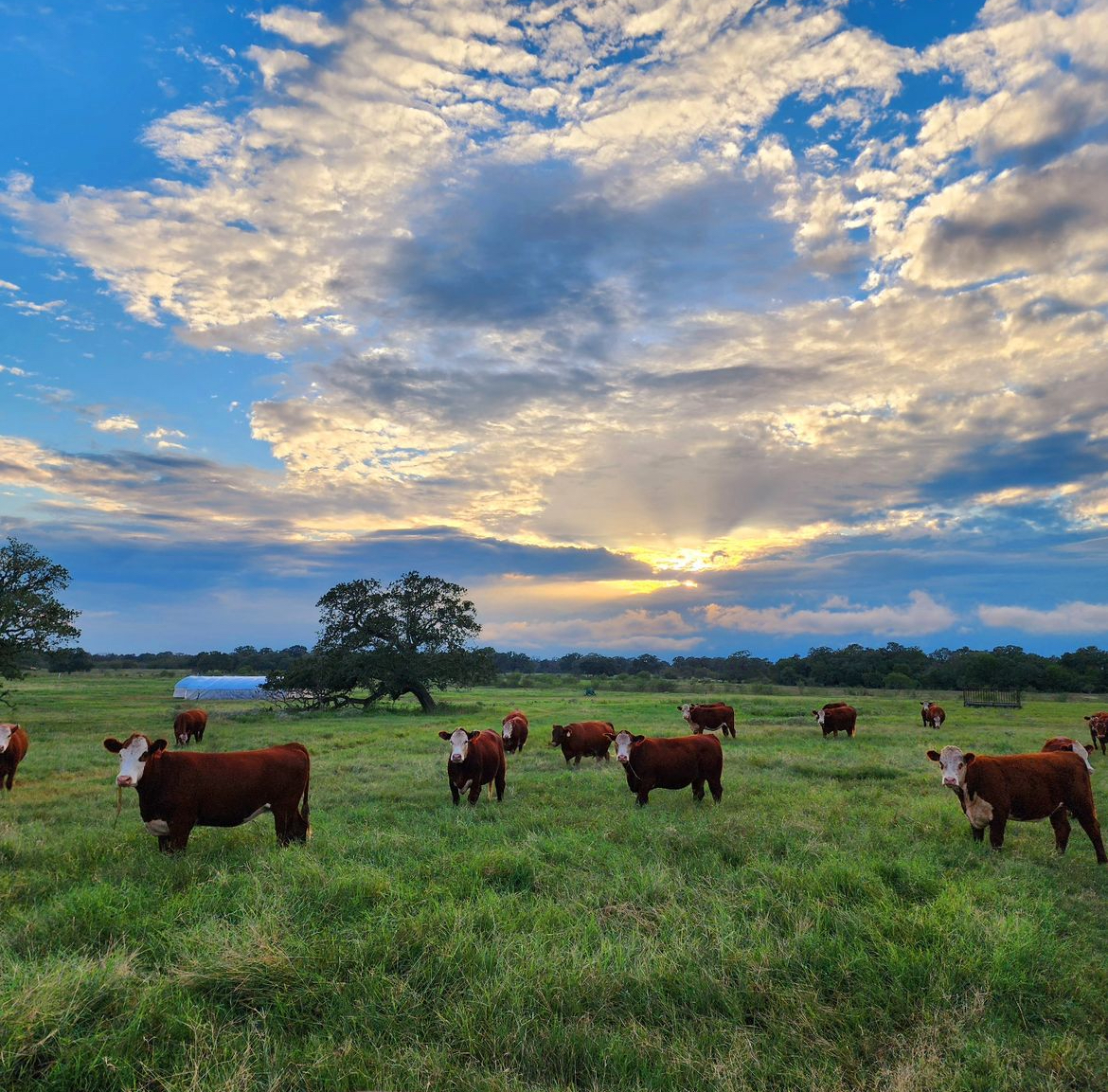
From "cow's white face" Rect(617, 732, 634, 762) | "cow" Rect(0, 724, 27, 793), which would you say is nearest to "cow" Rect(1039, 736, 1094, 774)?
"cow's white face" Rect(617, 732, 634, 762)

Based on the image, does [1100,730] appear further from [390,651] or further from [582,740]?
[390,651]

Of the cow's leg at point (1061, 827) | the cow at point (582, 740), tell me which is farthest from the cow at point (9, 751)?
the cow's leg at point (1061, 827)

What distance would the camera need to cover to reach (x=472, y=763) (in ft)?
40.3

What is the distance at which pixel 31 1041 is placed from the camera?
4.00 meters

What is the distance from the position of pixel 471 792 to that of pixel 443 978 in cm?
748

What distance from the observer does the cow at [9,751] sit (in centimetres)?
1399

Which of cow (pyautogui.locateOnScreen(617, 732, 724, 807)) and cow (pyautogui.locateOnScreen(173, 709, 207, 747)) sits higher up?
cow (pyautogui.locateOnScreen(617, 732, 724, 807))

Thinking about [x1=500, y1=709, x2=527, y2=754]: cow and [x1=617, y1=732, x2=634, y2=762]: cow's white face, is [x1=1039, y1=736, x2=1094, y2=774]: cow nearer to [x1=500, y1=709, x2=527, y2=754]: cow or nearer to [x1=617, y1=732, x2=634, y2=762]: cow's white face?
[x1=617, y1=732, x2=634, y2=762]: cow's white face

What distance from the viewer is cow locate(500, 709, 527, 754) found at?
19.9m

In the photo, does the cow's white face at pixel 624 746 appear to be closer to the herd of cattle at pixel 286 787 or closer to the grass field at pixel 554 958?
the grass field at pixel 554 958

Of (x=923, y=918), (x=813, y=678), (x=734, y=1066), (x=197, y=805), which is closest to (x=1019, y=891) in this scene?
(x=923, y=918)

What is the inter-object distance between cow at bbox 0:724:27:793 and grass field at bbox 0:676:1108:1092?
16.5 ft

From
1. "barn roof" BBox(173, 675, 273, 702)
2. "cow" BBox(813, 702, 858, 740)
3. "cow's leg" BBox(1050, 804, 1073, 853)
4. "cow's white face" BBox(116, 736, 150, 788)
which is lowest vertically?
"barn roof" BBox(173, 675, 273, 702)

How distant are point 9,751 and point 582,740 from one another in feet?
42.7
